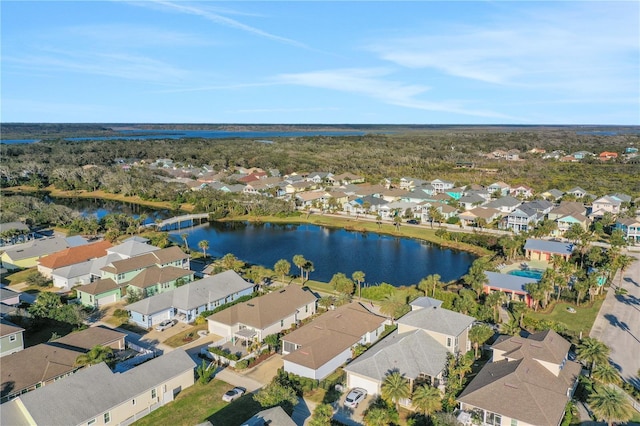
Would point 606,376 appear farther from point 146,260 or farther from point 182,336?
point 146,260

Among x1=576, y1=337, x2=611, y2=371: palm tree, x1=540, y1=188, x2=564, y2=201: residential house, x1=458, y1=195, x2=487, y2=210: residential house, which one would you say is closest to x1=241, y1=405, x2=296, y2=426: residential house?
x1=576, y1=337, x2=611, y2=371: palm tree

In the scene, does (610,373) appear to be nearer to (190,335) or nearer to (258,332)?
(258,332)

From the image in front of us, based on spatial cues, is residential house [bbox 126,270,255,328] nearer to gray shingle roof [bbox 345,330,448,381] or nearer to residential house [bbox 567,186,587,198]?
gray shingle roof [bbox 345,330,448,381]

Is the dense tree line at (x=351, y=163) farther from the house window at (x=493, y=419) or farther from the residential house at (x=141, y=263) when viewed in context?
the house window at (x=493, y=419)

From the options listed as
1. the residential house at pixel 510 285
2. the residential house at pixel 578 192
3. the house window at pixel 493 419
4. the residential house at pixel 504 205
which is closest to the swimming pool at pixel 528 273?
the residential house at pixel 510 285

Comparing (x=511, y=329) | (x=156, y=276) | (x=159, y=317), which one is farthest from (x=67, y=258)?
(x=511, y=329)

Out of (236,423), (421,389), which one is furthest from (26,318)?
(421,389)

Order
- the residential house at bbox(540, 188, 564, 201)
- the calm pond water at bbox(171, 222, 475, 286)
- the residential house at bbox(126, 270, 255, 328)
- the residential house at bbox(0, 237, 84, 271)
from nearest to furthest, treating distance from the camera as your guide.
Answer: the residential house at bbox(126, 270, 255, 328), the residential house at bbox(0, 237, 84, 271), the calm pond water at bbox(171, 222, 475, 286), the residential house at bbox(540, 188, 564, 201)
